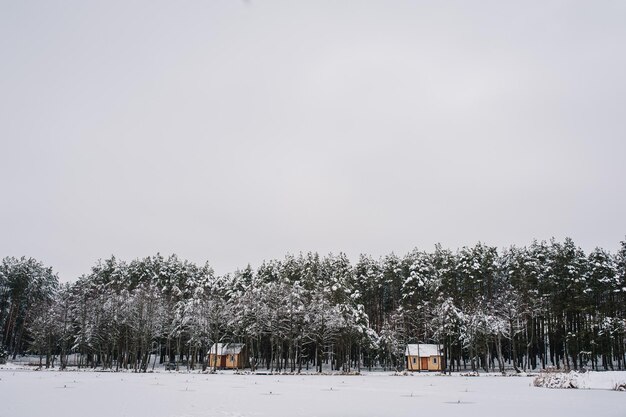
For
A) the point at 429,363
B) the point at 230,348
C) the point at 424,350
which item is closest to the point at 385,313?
the point at 424,350

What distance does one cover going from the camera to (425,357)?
75.9m

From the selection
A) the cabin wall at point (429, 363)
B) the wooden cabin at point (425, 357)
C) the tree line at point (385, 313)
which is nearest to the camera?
the tree line at point (385, 313)

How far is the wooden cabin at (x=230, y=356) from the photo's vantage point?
8100 centimetres

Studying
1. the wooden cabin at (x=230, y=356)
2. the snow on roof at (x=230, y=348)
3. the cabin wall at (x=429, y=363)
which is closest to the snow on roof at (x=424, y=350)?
the cabin wall at (x=429, y=363)

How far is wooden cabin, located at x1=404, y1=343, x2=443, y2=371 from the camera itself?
2960 inches

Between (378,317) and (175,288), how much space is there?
37307mm

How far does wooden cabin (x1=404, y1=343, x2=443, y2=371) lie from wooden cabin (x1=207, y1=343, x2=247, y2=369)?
2757cm

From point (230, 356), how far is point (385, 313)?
3014cm

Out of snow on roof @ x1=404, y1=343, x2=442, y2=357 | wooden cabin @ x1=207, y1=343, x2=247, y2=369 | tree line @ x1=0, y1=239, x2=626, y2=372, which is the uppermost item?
tree line @ x1=0, y1=239, x2=626, y2=372

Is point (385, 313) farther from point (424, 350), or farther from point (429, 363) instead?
point (429, 363)

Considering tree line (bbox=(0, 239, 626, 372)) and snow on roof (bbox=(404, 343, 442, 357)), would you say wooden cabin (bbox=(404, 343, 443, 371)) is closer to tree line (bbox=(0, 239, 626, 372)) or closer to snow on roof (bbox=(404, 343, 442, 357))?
snow on roof (bbox=(404, 343, 442, 357))

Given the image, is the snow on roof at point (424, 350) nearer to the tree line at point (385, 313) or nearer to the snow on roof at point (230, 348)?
the tree line at point (385, 313)

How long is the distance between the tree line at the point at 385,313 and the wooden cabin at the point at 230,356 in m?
1.82

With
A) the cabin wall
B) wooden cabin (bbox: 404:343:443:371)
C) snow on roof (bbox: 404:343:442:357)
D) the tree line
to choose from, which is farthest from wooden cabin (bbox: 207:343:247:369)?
snow on roof (bbox: 404:343:442:357)
